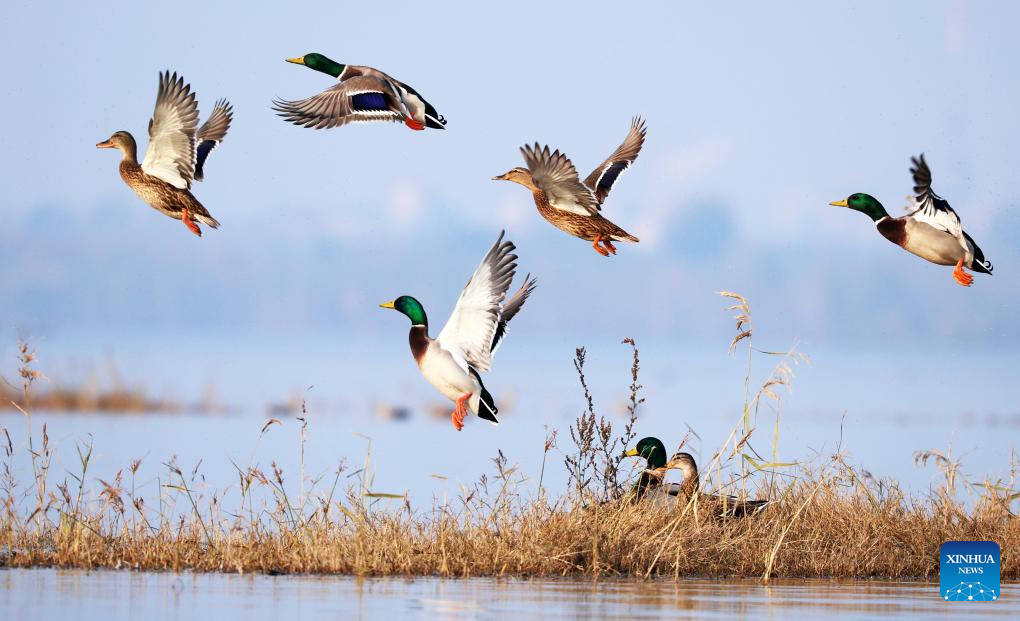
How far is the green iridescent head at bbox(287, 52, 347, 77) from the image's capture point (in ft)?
43.4

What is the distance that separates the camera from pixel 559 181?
37.1 ft

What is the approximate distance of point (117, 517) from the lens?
936cm

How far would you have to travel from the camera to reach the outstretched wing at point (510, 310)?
9969 millimetres

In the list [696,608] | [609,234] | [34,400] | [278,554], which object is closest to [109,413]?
[34,400]

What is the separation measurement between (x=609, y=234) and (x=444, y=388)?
7.86 ft

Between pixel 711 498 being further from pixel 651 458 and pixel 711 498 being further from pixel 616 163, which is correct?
pixel 616 163

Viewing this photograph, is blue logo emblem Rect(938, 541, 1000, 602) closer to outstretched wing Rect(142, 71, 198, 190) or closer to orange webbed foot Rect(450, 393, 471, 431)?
orange webbed foot Rect(450, 393, 471, 431)

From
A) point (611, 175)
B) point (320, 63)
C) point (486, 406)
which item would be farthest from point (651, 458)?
point (320, 63)

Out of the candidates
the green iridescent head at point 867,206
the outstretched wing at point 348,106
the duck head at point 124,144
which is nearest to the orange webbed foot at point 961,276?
the green iridescent head at point 867,206

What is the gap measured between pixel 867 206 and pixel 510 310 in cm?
358

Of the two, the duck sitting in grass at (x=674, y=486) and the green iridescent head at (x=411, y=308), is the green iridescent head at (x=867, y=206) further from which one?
the green iridescent head at (x=411, y=308)

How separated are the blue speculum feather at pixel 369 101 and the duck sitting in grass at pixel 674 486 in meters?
3.50

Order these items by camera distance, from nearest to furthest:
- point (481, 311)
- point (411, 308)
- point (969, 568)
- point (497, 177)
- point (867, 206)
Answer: point (969, 568), point (481, 311), point (411, 308), point (867, 206), point (497, 177)

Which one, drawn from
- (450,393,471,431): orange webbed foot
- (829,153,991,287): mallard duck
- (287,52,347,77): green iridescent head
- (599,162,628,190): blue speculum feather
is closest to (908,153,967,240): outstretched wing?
(829,153,991,287): mallard duck
